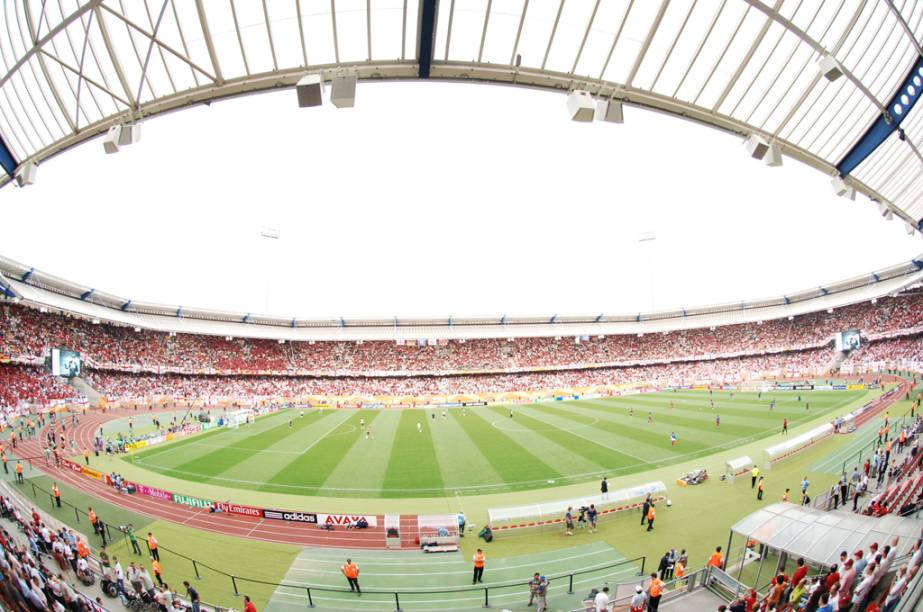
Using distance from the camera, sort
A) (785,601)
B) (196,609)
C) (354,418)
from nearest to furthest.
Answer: (785,601) < (196,609) < (354,418)

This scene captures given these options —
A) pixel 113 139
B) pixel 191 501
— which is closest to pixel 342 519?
pixel 191 501

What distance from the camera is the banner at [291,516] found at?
1755 centimetres

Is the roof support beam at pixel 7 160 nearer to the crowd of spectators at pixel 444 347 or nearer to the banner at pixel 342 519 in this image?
the banner at pixel 342 519

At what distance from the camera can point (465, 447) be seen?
2912cm

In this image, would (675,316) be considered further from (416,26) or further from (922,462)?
(416,26)

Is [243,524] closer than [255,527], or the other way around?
[255,527]

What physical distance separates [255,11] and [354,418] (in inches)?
1563

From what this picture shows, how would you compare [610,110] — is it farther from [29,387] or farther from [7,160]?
[29,387]

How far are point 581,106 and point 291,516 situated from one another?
59.1 feet

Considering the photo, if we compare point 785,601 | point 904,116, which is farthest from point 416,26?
point 785,601

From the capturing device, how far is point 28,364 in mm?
40719

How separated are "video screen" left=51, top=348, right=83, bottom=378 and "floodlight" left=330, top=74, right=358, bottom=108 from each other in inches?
1778

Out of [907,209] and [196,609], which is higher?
[907,209]

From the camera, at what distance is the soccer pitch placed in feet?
74.0
